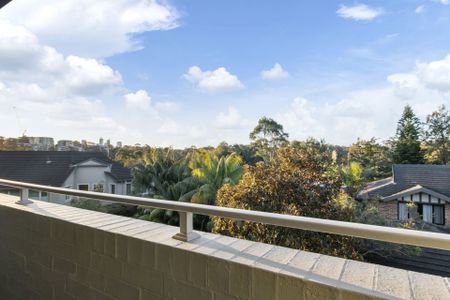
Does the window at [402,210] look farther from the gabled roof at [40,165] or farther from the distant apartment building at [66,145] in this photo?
the distant apartment building at [66,145]

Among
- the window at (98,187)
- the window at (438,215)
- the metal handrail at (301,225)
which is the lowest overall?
the window at (438,215)

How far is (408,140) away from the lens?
86.8 feet

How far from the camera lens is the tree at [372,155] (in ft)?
85.9

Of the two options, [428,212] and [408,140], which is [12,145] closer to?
[428,212]

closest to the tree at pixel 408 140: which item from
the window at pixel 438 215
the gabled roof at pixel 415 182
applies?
the gabled roof at pixel 415 182

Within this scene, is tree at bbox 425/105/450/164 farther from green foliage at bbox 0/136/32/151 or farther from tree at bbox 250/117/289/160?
green foliage at bbox 0/136/32/151

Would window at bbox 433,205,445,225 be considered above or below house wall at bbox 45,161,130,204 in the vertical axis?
below

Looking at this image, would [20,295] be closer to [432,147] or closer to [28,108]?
[28,108]

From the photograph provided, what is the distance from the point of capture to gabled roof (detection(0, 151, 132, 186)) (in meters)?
15.9

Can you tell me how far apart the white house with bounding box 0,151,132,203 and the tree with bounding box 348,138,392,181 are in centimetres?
1986

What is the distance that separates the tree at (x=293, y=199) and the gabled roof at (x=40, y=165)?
14.0m

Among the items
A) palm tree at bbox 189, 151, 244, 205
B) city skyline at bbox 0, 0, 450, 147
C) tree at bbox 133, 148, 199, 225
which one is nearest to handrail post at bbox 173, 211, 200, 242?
city skyline at bbox 0, 0, 450, 147

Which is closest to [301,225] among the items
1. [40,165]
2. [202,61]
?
[202,61]

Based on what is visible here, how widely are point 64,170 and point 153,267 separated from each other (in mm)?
18171
